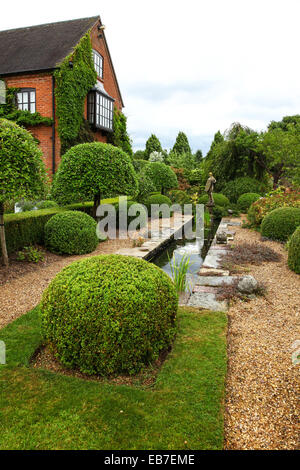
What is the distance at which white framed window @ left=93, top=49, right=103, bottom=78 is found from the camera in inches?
663

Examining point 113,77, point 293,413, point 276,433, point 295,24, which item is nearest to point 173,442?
point 276,433

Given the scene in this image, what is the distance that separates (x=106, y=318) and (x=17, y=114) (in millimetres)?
14916

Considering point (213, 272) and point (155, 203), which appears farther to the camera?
point (155, 203)

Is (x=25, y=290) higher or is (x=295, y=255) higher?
(x=295, y=255)

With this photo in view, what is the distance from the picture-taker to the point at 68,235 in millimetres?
6953

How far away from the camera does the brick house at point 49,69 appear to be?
14.3 metres

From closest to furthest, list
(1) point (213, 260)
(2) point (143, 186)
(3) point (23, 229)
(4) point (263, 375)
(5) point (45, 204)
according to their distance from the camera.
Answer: (4) point (263, 375)
(3) point (23, 229)
(1) point (213, 260)
(5) point (45, 204)
(2) point (143, 186)

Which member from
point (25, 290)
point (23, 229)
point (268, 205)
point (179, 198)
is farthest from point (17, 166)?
point (179, 198)

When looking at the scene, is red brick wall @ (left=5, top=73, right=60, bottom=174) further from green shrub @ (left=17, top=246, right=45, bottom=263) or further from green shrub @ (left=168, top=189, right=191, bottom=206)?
green shrub @ (left=17, top=246, right=45, bottom=263)

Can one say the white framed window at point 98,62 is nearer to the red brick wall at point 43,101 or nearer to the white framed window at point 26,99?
the red brick wall at point 43,101

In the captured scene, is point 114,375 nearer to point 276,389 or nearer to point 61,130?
point 276,389

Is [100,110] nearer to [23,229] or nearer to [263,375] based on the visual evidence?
[23,229]

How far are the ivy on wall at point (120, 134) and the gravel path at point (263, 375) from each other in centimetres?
1590
